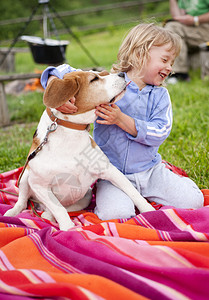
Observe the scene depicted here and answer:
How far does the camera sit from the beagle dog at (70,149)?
6.11 ft

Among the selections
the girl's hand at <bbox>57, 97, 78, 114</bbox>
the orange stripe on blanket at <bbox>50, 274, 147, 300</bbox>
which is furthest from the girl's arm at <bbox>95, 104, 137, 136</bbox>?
the orange stripe on blanket at <bbox>50, 274, 147, 300</bbox>

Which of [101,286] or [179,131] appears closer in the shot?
[101,286]

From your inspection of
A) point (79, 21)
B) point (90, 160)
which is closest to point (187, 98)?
point (90, 160)

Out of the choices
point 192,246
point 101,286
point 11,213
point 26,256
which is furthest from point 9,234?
point 192,246

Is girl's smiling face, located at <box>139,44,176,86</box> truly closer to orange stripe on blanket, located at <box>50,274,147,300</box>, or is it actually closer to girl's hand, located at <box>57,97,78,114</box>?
girl's hand, located at <box>57,97,78,114</box>

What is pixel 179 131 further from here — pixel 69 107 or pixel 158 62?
pixel 69 107

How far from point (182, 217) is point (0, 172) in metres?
1.74

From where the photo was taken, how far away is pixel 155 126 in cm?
220

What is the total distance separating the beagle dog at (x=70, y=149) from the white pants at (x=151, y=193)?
0.08 meters

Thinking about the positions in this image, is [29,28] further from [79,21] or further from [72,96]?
[72,96]

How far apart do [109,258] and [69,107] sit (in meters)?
0.79

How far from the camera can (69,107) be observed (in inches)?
72.7

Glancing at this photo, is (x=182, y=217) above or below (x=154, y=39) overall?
below

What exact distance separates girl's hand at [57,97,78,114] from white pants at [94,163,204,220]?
2.04 ft
